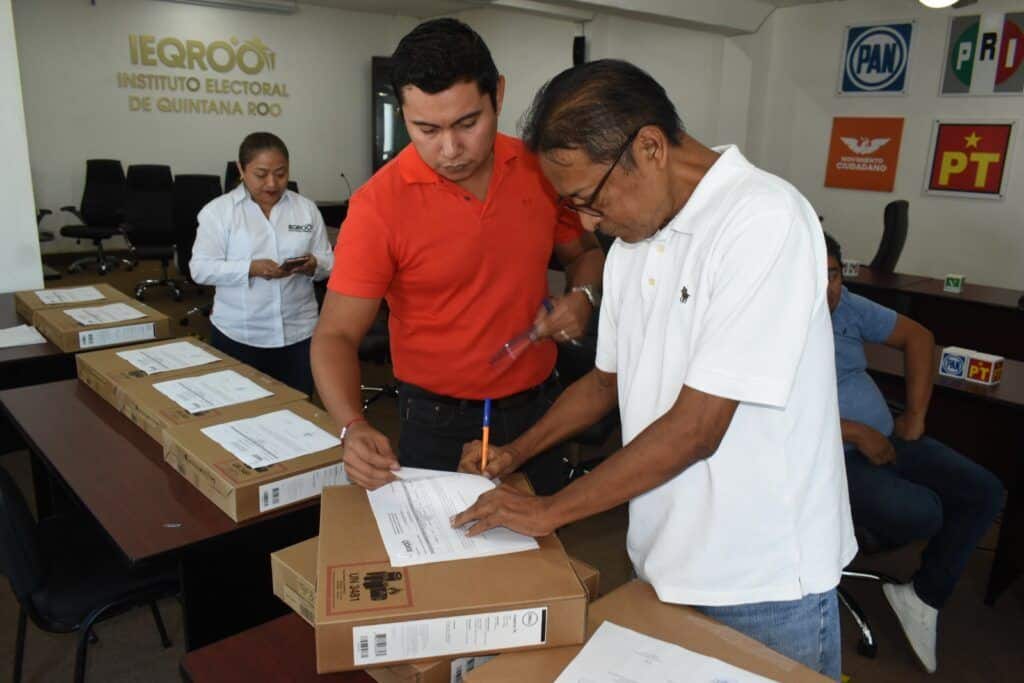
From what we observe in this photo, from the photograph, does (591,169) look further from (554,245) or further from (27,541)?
(27,541)

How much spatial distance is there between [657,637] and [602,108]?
0.69 metres

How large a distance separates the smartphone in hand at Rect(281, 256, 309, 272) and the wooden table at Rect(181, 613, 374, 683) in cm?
198

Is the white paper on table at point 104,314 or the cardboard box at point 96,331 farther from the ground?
the white paper on table at point 104,314

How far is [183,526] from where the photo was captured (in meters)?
1.56

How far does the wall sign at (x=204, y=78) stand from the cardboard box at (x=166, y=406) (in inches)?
304

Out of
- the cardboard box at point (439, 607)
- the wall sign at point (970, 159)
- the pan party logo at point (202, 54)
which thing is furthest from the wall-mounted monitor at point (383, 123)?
the cardboard box at point (439, 607)

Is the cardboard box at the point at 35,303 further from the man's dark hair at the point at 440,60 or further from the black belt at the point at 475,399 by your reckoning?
the man's dark hair at the point at 440,60

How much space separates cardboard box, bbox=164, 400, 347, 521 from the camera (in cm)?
157

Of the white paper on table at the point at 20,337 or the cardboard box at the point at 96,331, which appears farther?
the white paper on table at the point at 20,337

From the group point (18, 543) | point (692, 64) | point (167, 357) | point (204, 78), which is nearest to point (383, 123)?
point (204, 78)

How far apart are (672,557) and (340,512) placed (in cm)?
51

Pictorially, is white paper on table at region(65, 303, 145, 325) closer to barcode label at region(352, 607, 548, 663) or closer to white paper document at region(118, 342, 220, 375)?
white paper document at region(118, 342, 220, 375)

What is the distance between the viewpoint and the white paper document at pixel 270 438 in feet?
5.56

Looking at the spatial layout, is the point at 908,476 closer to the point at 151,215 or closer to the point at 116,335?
the point at 116,335
